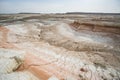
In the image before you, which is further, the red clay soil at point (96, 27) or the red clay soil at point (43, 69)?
the red clay soil at point (96, 27)

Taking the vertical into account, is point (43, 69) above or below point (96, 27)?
below

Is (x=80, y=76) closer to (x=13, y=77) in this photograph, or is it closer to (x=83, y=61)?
(x=83, y=61)

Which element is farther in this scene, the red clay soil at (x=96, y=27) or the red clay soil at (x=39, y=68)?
the red clay soil at (x=96, y=27)

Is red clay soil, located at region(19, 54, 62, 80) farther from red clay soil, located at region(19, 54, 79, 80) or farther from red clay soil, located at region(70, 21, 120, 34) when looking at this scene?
red clay soil, located at region(70, 21, 120, 34)

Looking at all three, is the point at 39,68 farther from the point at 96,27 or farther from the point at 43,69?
the point at 96,27

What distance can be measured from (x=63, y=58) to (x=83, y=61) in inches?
32.9

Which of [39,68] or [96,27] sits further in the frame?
[96,27]

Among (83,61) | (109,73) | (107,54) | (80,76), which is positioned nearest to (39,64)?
(80,76)

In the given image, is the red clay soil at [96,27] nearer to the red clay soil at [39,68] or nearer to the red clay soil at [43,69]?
the red clay soil at [43,69]

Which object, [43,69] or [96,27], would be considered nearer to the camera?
[43,69]

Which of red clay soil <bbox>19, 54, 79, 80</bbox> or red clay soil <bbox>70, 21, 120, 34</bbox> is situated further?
red clay soil <bbox>70, 21, 120, 34</bbox>

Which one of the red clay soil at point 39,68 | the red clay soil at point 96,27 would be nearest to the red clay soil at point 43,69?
the red clay soil at point 39,68

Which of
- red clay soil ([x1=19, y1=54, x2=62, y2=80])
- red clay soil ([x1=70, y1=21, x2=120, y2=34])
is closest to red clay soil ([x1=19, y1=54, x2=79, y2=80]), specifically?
red clay soil ([x1=19, y1=54, x2=62, y2=80])

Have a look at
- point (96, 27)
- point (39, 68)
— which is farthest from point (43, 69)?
point (96, 27)
